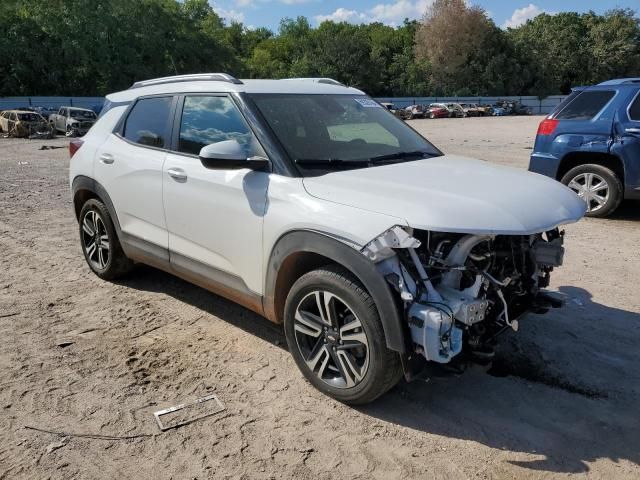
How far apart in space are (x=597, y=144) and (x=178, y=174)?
5.94 metres

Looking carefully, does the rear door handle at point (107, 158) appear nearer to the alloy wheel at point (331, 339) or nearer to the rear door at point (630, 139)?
the alloy wheel at point (331, 339)

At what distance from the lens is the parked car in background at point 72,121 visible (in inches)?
1075

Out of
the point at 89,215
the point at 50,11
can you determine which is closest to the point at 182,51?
the point at 50,11

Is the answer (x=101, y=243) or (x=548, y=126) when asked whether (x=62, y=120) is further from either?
(x=548, y=126)

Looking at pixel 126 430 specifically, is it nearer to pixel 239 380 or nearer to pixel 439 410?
pixel 239 380

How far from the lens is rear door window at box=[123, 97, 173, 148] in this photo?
4.34m

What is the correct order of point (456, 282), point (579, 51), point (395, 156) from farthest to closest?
point (579, 51) → point (395, 156) → point (456, 282)

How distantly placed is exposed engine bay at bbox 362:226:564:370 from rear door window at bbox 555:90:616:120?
5.15 m

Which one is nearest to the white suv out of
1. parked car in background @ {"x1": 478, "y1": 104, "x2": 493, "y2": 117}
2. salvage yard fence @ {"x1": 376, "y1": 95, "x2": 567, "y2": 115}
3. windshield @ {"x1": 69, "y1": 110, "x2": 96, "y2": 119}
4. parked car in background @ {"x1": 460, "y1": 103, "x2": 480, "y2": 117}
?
windshield @ {"x1": 69, "y1": 110, "x2": 96, "y2": 119}

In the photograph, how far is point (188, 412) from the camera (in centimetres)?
325

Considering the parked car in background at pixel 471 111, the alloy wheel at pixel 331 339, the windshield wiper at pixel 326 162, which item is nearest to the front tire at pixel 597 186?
the windshield wiper at pixel 326 162

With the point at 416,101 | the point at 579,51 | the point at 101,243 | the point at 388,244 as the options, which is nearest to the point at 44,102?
the point at 416,101

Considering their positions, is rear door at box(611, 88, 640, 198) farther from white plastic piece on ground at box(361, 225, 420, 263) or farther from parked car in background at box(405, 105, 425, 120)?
parked car in background at box(405, 105, 425, 120)

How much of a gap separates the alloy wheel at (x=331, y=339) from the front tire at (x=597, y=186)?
555 centimetres
